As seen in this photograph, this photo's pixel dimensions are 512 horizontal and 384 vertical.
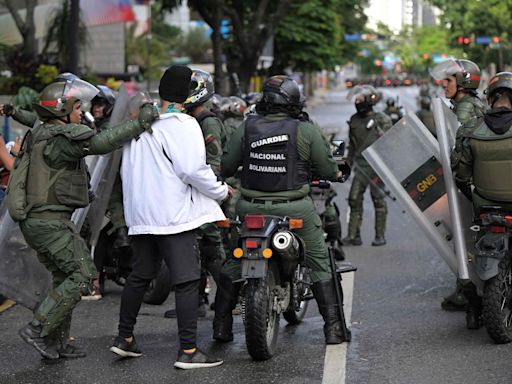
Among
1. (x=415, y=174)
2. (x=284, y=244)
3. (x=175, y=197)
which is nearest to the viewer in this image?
(x=175, y=197)

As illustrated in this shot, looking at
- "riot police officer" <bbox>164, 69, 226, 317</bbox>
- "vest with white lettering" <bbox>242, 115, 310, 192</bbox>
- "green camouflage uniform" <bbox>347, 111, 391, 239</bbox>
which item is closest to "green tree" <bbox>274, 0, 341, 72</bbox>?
"green camouflage uniform" <bbox>347, 111, 391, 239</bbox>

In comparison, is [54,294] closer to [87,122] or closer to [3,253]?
[3,253]

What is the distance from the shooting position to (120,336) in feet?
22.4

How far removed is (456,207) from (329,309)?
1106 mm

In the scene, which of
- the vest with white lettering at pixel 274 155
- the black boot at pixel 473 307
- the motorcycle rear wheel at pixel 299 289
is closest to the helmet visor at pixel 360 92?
the black boot at pixel 473 307

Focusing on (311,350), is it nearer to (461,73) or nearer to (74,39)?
(461,73)

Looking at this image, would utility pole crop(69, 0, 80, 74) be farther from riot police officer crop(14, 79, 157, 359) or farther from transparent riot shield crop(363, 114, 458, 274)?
riot police officer crop(14, 79, 157, 359)

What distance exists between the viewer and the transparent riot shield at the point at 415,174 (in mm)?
7809

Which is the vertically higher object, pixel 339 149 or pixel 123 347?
pixel 339 149

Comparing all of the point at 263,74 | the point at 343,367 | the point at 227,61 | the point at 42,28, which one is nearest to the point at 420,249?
the point at 343,367

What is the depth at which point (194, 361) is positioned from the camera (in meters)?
6.61

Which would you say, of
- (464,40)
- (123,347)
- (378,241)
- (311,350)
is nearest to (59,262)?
(123,347)

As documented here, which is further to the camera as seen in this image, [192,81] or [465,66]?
[465,66]

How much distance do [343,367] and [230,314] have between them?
3.02ft
